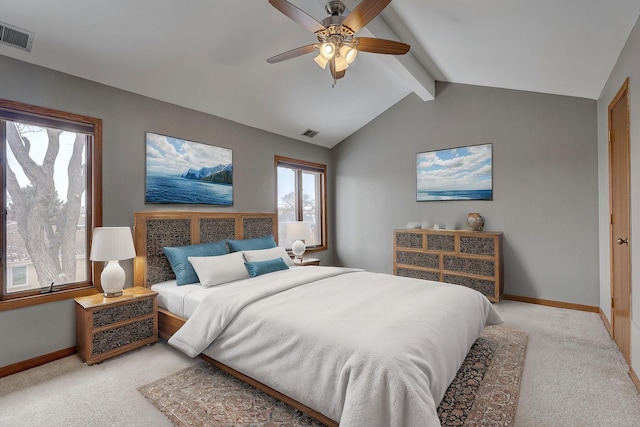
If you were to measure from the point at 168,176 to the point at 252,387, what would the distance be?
248 cm

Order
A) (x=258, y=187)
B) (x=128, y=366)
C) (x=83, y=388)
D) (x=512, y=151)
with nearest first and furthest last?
(x=83, y=388), (x=128, y=366), (x=512, y=151), (x=258, y=187)

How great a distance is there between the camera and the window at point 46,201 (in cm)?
259

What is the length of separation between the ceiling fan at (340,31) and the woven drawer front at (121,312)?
2.55m

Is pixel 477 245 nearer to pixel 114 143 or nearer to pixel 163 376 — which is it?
pixel 163 376

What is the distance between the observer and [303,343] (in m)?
1.86

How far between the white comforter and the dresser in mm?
1436

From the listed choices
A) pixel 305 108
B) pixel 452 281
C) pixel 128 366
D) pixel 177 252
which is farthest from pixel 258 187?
pixel 452 281

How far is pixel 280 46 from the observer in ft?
10.7

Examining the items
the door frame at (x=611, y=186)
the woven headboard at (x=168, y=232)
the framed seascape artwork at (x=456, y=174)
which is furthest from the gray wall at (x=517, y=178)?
the woven headboard at (x=168, y=232)

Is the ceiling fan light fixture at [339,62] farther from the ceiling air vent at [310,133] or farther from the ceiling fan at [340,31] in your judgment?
the ceiling air vent at [310,133]

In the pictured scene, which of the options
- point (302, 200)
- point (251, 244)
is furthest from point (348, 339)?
point (302, 200)

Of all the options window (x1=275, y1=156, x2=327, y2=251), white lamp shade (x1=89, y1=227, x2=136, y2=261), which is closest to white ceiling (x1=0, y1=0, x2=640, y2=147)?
window (x1=275, y1=156, x2=327, y2=251)

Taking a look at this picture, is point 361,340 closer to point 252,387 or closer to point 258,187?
point 252,387

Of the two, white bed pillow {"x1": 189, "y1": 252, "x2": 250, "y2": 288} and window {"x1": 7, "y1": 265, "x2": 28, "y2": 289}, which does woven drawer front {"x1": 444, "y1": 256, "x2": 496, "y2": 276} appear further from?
window {"x1": 7, "y1": 265, "x2": 28, "y2": 289}
